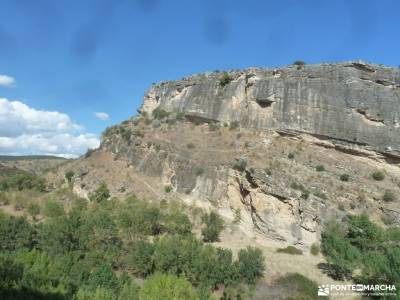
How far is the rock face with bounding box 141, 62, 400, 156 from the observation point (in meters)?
35.6

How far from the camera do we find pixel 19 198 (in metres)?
36.4

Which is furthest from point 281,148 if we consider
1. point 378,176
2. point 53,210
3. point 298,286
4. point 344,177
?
point 53,210

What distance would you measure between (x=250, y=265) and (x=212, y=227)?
7.31m

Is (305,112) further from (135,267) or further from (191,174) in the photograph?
(135,267)

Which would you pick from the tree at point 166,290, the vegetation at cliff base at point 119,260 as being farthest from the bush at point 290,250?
the tree at point 166,290

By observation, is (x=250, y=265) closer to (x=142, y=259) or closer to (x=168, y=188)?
(x=142, y=259)

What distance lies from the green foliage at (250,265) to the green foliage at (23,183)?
85.3 feet

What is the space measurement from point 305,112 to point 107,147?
22.2 m

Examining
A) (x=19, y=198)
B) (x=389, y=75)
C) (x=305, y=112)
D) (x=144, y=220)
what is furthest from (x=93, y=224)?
(x=389, y=75)

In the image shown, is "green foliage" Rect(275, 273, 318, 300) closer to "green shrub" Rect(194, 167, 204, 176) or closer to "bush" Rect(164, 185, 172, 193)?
"green shrub" Rect(194, 167, 204, 176)

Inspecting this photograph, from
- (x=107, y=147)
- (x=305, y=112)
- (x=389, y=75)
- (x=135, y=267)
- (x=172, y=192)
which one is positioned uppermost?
(x=389, y=75)

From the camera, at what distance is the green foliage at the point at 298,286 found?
63.8ft

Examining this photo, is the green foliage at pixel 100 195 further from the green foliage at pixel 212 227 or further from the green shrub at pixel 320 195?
the green shrub at pixel 320 195

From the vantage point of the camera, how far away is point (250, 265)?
71.1 feet
